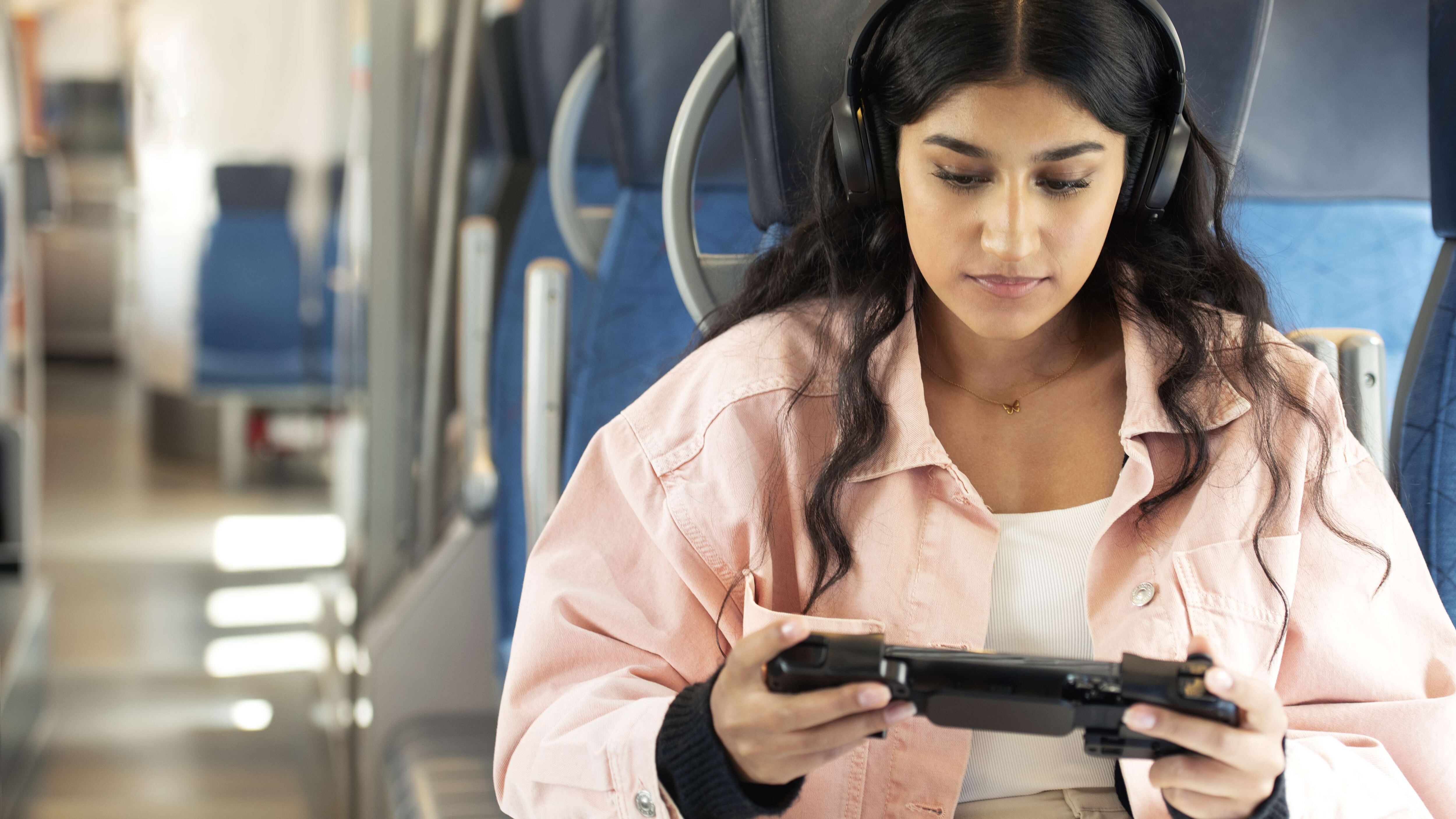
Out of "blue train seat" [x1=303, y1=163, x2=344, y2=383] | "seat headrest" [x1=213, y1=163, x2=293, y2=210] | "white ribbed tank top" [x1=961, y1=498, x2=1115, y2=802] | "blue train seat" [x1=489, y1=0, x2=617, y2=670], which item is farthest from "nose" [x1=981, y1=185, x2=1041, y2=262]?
"seat headrest" [x1=213, y1=163, x2=293, y2=210]

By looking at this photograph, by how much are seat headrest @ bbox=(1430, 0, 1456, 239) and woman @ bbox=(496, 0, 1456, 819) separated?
0.28 m

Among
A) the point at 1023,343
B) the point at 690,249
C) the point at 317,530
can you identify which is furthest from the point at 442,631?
the point at 317,530

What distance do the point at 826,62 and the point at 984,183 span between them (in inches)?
10.0

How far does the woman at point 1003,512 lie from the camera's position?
3.43 feet

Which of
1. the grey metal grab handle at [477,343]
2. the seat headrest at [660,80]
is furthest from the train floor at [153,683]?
the seat headrest at [660,80]

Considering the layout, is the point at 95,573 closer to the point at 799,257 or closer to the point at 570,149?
the point at 570,149

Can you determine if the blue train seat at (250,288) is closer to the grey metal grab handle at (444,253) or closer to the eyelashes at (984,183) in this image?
the grey metal grab handle at (444,253)

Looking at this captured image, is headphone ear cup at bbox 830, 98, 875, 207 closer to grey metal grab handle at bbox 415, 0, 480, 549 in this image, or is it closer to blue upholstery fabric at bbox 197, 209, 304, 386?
grey metal grab handle at bbox 415, 0, 480, 549

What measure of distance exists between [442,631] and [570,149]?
108 centimetres

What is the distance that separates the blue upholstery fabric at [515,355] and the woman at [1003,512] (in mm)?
1065

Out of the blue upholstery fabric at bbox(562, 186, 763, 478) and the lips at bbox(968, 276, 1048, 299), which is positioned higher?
the lips at bbox(968, 276, 1048, 299)

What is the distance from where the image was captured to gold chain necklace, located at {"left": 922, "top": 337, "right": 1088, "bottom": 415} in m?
1.20

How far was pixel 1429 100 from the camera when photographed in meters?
1.31

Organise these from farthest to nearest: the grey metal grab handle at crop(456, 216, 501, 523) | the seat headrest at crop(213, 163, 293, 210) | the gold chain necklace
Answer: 1. the seat headrest at crop(213, 163, 293, 210)
2. the grey metal grab handle at crop(456, 216, 501, 523)
3. the gold chain necklace
